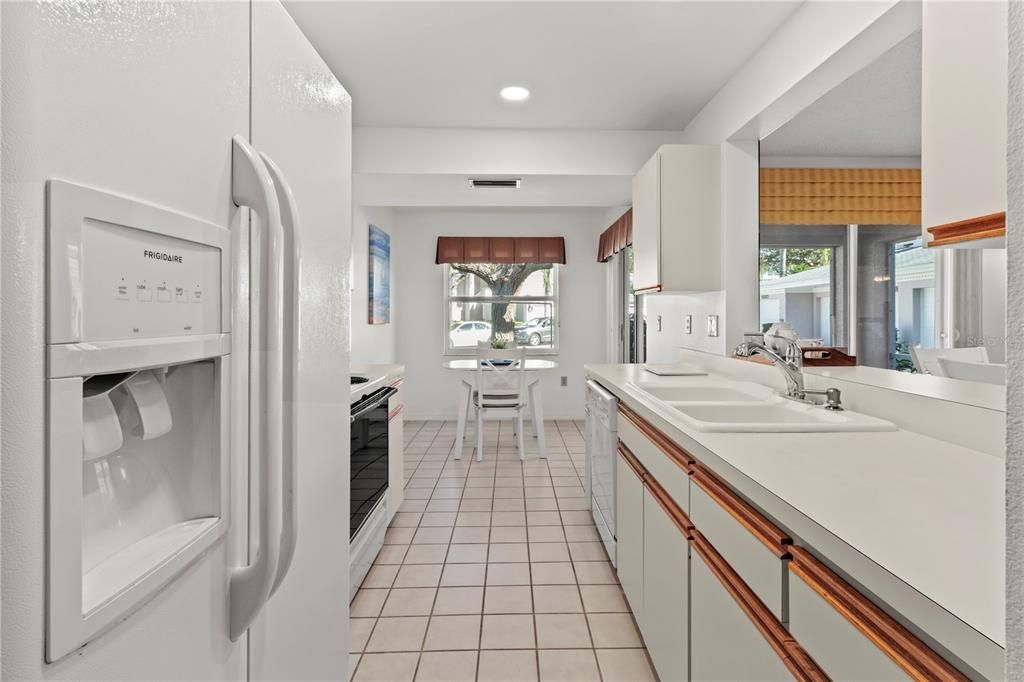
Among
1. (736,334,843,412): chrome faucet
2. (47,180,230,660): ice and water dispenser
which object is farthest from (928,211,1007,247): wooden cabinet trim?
(47,180,230,660): ice and water dispenser

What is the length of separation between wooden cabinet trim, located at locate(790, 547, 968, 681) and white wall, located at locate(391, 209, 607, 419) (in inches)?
212

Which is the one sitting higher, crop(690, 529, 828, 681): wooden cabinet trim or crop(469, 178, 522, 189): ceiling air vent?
crop(469, 178, 522, 189): ceiling air vent

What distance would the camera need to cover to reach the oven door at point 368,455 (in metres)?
2.13

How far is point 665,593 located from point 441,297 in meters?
5.00

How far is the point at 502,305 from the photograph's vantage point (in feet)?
20.7

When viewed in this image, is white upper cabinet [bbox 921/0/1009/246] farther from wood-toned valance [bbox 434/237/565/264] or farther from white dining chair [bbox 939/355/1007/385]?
wood-toned valance [bbox 434/237/565/264]

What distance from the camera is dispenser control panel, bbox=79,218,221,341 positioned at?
0.49 metres

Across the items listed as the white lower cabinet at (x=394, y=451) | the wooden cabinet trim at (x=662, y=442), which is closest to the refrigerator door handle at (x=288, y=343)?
the wooden cabinet trim at (x=662, y=442)

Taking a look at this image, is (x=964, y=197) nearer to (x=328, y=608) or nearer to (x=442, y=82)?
(x=328, y=608)

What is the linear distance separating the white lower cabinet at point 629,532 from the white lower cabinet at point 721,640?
0.57 meters

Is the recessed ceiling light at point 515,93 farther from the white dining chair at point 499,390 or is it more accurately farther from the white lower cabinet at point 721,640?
the white lower cabinet at point 721,640

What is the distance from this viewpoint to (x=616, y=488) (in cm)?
231

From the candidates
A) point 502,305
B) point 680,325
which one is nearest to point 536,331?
point 502,305

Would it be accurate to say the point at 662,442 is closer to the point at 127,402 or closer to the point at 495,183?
the point at 127,402
